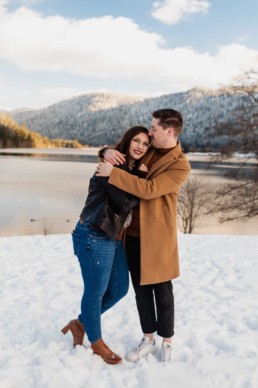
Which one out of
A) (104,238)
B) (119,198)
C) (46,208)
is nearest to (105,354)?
(104,238)

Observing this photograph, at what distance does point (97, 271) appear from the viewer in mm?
2588

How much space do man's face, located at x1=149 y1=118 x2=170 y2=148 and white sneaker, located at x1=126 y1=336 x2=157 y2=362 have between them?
4.83ft

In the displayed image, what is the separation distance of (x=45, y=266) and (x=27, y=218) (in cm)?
1697

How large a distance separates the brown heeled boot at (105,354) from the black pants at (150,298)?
308 mm

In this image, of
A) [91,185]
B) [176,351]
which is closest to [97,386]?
[176,351]

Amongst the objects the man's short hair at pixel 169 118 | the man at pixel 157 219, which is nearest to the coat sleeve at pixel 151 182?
the man at pixel 157 219

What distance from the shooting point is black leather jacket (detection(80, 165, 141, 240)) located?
2449mm

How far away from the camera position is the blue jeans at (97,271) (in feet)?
8.41

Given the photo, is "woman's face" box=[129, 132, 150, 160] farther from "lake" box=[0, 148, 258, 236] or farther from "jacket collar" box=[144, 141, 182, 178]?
"lake" box=[0, 148, 258, 236]

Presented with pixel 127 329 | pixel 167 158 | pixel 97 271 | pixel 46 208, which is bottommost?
pixel 46 208

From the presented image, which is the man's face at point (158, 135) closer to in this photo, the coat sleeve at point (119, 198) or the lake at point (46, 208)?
the coat sleeve at point (119, 198)

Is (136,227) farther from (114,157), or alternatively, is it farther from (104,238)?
(114,157)

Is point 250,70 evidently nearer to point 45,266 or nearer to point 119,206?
point 45,266

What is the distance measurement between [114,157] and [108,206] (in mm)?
324
